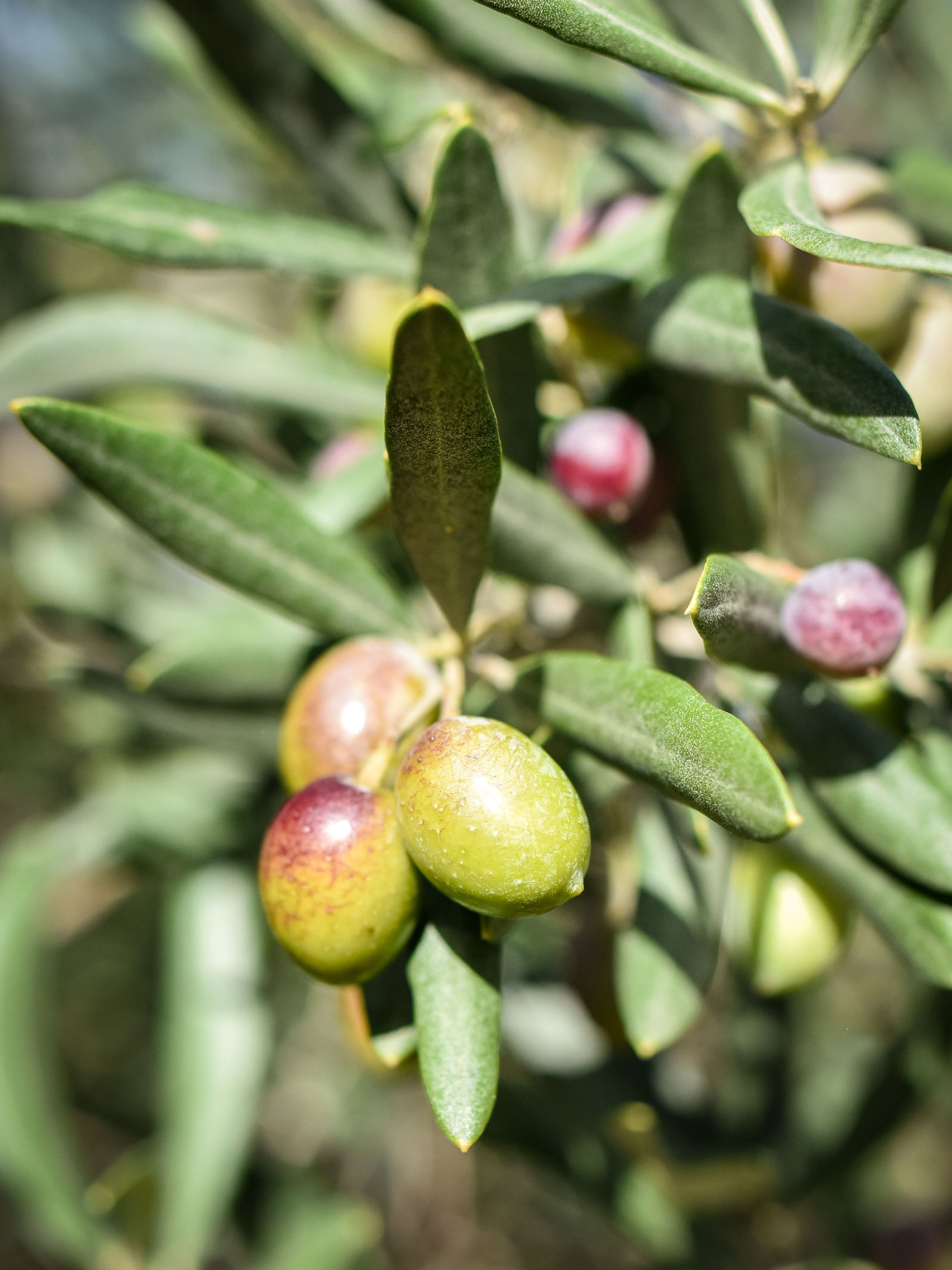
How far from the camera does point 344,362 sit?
3.59 ft

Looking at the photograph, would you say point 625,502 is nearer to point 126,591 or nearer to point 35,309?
point 126,591

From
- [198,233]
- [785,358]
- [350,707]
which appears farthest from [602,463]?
[198,233]

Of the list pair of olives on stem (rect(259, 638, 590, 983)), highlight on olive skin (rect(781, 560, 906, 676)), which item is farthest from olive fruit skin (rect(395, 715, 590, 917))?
highlight on olive skin (rect(781, 560, 906, 676))

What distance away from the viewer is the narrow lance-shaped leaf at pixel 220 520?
720 mm

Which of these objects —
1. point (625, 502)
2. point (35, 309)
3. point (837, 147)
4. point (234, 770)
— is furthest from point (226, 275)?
point (625, 502)

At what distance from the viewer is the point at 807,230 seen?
63cm

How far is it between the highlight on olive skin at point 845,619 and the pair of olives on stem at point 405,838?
215mm

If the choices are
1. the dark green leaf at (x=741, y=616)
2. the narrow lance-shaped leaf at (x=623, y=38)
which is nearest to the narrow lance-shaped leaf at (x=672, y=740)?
the dark green leaf at (x=741, y=616)

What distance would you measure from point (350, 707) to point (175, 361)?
1.61ft

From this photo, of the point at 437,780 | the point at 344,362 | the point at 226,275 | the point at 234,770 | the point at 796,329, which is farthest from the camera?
the point at 226,275

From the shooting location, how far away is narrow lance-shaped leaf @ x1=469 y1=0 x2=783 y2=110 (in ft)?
2.17

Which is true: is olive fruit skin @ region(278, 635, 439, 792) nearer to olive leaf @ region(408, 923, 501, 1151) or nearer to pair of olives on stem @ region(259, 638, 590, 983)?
pair of olives on stem @ region(259, 638, 590, 983)

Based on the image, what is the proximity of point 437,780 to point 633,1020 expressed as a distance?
333mm

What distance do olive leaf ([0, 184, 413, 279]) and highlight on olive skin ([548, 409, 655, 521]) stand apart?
26 cm
